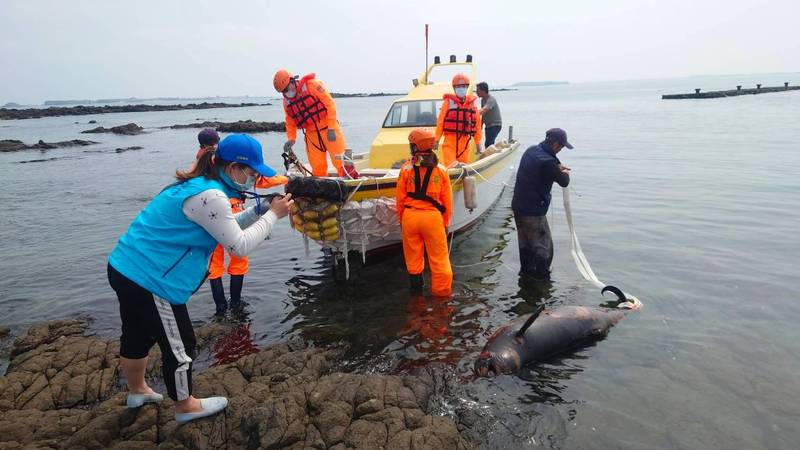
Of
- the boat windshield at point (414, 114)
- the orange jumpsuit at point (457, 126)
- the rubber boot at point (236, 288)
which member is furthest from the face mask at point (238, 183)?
the boat windshield at point (414, 114)

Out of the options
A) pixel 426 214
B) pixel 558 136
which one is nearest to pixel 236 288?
pixel 426 214

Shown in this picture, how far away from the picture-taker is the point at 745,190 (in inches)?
501

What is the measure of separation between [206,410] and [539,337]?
3.29 m

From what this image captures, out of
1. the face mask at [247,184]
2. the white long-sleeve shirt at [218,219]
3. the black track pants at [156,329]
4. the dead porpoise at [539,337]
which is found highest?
the face mask at [247,184]

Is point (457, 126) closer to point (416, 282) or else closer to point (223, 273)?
point (416, 282)

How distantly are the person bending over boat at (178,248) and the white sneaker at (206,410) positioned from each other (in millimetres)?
81

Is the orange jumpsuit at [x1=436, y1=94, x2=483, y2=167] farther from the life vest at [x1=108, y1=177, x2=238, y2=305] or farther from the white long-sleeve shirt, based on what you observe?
the life vest at [x1=108, y1=177, x2=238, y2=305]

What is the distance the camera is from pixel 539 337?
16.8 ft

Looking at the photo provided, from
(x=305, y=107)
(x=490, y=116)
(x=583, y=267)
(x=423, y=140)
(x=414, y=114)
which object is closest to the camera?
(x=423, y=140)

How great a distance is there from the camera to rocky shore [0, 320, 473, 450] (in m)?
3.48

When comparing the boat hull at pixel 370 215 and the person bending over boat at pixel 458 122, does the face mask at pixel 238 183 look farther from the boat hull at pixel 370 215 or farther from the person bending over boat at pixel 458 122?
the person bending over boat at pixel 458 122

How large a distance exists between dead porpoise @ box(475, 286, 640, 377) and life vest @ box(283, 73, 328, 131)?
14.0ft

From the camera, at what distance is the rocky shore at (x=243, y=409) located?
3477mm

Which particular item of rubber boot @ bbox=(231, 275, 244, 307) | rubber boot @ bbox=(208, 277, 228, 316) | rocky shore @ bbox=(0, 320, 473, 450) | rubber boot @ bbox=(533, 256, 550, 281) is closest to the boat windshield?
rubber boot @ bbox=(533, 256, 550, 281)
